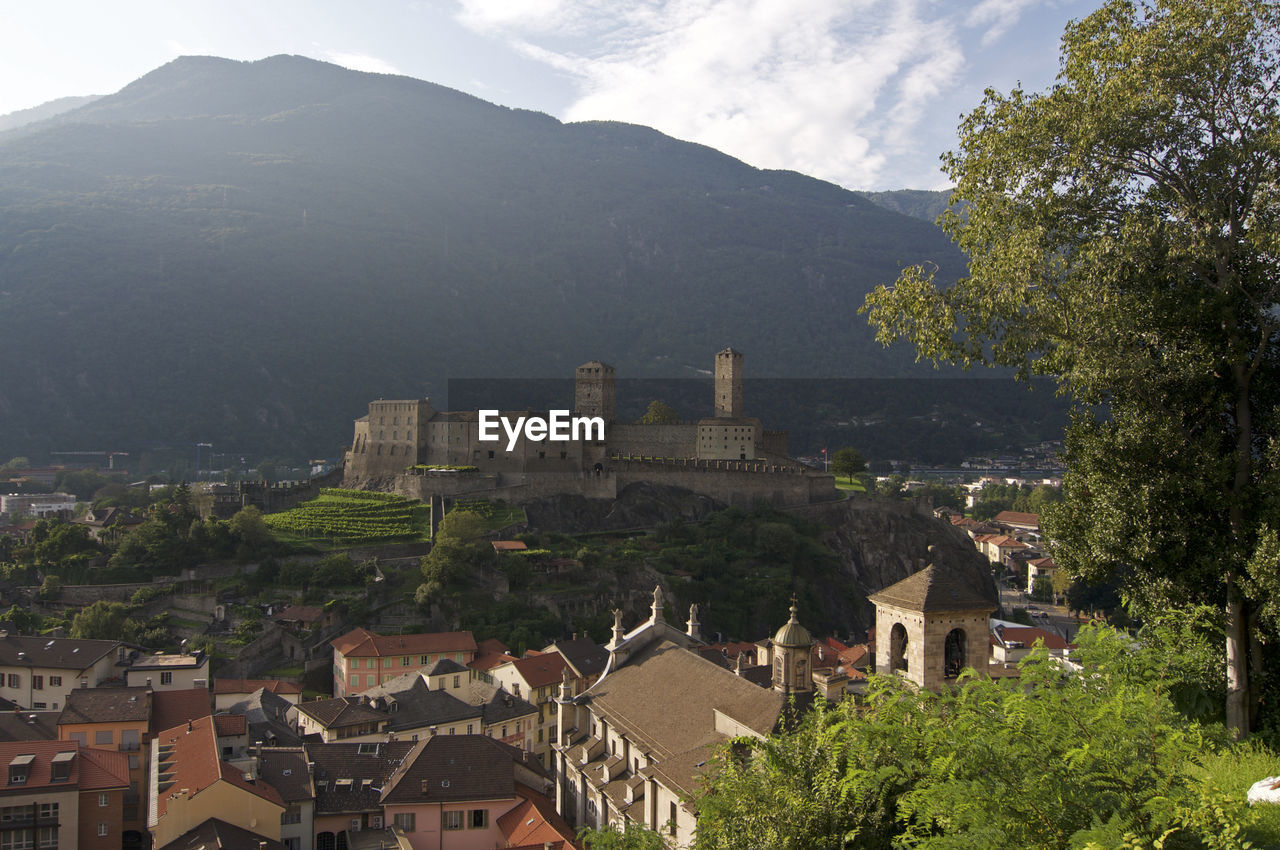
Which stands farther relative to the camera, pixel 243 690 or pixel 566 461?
pixel 566 461

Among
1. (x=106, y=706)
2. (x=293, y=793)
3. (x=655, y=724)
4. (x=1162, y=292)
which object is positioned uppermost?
(x=1162, y=292)

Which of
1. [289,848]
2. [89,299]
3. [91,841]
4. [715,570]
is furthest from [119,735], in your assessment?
[89,299]

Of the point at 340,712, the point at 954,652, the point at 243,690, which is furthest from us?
the point at 243,690

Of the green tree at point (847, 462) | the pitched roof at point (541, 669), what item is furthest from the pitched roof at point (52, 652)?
the green tree at point (847, 462)

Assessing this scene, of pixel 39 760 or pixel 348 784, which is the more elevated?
pixel 39 760

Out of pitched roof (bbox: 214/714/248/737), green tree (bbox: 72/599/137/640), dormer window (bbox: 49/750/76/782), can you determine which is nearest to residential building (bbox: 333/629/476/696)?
green tree (bbox: 72/599/137/640)

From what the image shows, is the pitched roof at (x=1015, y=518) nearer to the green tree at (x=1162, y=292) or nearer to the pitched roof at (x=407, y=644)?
the pitched roof at (x=407, y=644)

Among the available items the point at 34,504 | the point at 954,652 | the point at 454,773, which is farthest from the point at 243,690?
the point at 34,504

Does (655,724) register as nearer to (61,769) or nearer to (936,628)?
(936,628)
